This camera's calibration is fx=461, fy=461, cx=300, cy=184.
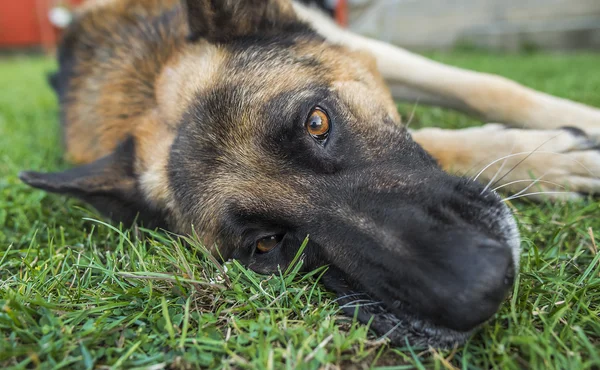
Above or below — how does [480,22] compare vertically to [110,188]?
above

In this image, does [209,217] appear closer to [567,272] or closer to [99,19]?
[567,272]

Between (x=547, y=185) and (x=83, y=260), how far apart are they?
2.53m

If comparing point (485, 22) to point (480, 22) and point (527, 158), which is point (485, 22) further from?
point (527, 158)

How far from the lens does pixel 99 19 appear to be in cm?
387

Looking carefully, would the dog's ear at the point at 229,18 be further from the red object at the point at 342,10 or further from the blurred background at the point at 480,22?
the red object at the point at 342,10

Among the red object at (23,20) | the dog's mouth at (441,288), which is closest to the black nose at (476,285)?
the dog's mouth at (441,288)

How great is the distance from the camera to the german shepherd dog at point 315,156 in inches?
65.5

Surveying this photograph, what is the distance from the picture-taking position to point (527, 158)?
2668 mm

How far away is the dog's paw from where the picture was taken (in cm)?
261

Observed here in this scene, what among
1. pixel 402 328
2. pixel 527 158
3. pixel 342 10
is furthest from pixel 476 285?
pixel 342 10

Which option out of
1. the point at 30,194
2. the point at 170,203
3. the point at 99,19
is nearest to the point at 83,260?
the point at 170,203

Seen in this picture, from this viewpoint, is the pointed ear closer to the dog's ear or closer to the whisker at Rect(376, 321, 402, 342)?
the dog's ear

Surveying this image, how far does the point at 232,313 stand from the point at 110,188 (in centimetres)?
138

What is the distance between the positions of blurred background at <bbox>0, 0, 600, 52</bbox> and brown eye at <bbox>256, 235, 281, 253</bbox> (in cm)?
718
